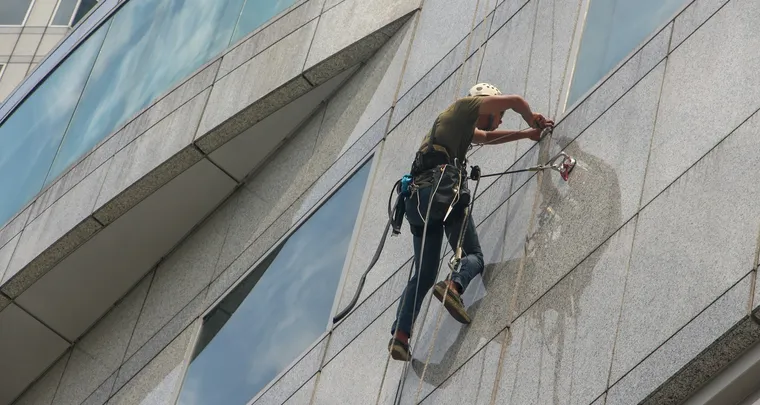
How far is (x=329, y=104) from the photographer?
46.1 ft

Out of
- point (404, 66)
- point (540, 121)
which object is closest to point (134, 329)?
point (404, 66)

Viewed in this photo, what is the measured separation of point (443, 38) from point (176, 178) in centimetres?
372

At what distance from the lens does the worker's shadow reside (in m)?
8.28

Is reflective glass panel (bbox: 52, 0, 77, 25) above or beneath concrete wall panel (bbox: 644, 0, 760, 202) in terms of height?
above

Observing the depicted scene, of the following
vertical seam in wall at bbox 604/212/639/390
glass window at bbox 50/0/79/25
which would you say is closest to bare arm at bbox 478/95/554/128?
vertical seam in wall at bbox 604/212/639/390

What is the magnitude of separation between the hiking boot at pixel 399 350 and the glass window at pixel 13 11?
1065 inches

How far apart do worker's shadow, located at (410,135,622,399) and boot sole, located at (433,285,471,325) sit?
6cm

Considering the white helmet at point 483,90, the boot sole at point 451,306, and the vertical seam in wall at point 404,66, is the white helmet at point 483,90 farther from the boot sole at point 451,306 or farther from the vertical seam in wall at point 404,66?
the vertical seam in wall at point 404,66

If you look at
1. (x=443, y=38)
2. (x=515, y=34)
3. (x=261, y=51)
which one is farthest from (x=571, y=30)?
(x=261, y=51)

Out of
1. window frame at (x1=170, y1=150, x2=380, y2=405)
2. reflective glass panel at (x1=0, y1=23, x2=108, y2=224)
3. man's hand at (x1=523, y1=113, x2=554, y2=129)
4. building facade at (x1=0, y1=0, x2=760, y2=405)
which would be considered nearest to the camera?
building facade at (x1=0, y1=0, x2=760, y2=405)

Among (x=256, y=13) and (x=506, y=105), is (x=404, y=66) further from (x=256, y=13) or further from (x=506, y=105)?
(x=506, y=105)

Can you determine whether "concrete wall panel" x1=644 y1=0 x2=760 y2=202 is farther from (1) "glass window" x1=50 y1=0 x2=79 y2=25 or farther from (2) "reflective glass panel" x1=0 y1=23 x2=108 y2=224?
(1) "glass window" x1=50 y1=0 x2=79 y2=25

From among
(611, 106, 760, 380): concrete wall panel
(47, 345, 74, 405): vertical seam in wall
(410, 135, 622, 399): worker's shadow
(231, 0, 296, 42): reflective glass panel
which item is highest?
(231, 0, 296, 42): reflective glass panel

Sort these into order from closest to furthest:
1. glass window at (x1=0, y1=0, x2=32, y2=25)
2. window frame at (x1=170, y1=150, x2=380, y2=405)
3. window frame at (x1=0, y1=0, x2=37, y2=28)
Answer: window frame at (x1=170, y1=150, x2=380, y2=405) → window frame at (x1=0, y1=0, x2=37, y2=28) → glass window at (x1=0, y1=0, x2=32, y2=25)
